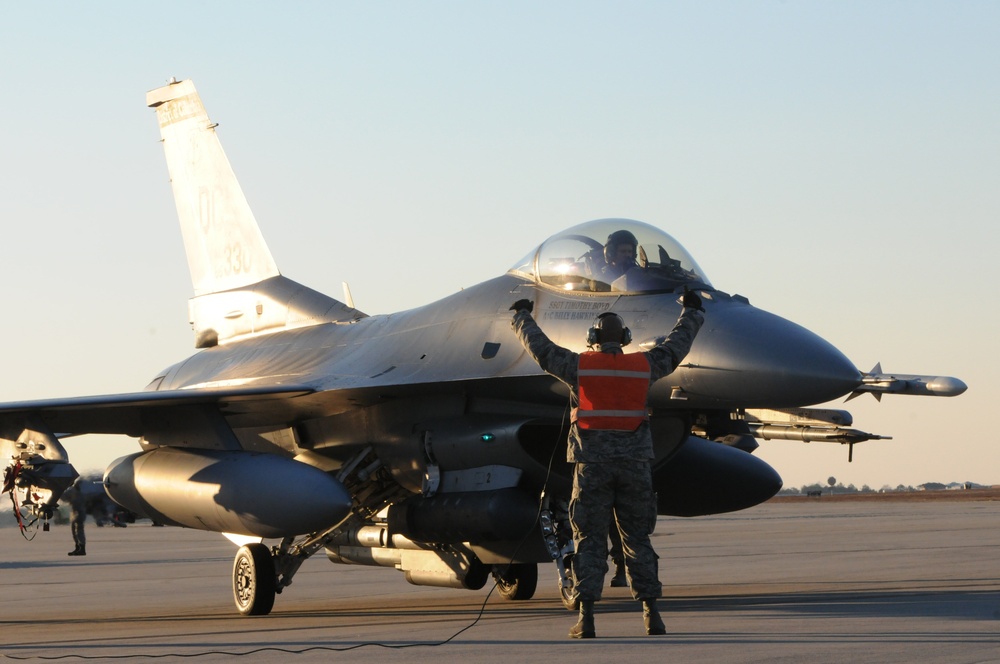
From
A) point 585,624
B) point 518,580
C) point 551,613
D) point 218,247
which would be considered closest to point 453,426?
point 551,613

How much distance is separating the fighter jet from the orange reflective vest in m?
1.28

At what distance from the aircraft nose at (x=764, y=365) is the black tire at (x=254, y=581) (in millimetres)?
4673

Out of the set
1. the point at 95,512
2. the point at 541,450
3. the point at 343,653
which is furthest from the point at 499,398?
the point at 95,512

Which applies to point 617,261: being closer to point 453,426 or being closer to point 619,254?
point 619,254

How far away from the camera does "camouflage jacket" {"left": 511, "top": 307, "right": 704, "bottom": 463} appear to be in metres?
8.12

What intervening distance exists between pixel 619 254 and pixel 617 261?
0.07 meters

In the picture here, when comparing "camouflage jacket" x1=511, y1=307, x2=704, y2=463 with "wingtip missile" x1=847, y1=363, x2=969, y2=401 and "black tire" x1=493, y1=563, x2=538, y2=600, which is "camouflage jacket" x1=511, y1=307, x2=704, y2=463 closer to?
"wingtip missile" x1=847, y1=363, x2=969, y2=401

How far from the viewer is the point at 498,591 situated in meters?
12.9

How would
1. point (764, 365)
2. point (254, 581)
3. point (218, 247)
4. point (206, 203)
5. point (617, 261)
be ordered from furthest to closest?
1. point (206, 203)
2. point (218, 247)
3. point (254, 581)
4. point (617, 261)
5. point (764, 365)

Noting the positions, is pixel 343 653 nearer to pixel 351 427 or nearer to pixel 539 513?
pixel 539 513

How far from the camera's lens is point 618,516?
27.1 feet

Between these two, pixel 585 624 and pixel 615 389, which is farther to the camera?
pixel 615 389

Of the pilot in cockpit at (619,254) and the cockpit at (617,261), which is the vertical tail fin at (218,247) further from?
the pilot in cockpit at (619,254)

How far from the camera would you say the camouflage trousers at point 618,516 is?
8.11m
